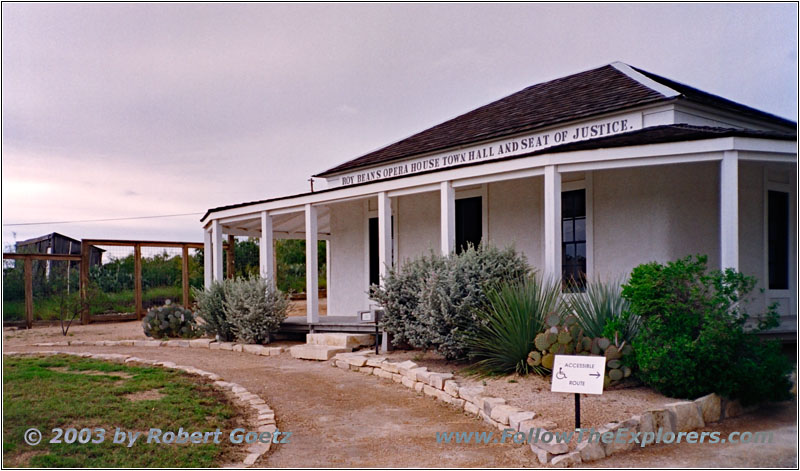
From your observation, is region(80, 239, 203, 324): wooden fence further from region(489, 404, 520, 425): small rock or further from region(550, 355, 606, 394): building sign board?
region(550, 355, 606, 394): building sign board

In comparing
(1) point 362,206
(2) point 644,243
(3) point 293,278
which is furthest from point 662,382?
(3) point 293,278

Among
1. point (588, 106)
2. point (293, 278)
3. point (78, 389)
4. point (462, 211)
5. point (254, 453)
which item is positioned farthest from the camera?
point (293, 278)

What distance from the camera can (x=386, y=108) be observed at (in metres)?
18.0

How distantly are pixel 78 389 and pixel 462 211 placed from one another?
7352 millimetres

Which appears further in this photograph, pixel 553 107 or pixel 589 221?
pixel 553 107

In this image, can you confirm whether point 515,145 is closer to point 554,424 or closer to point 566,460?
point 554,424

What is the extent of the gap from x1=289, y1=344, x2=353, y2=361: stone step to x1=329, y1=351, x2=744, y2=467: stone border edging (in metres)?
2.67

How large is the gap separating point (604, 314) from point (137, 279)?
16.0 metres

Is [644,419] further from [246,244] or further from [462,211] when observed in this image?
[246,244]

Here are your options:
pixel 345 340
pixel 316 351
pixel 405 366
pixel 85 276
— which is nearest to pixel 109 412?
pixel 405 366

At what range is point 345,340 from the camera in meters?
12.1

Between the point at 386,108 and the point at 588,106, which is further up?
the point at 386,108

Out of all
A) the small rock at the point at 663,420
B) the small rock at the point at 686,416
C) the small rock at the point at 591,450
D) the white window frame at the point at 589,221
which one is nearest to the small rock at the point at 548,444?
the small rock at the point at 591,450

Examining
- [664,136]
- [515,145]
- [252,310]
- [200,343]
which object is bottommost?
[200,343]
